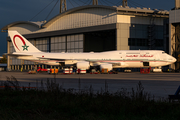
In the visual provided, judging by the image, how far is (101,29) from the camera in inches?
2675

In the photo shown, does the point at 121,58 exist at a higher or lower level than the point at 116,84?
higher

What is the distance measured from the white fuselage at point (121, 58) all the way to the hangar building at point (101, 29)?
52.6 feet

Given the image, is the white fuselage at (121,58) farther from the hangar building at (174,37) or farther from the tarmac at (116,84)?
the tarmac at (116,84)

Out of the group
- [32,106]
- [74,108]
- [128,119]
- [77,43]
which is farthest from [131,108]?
[77,43]

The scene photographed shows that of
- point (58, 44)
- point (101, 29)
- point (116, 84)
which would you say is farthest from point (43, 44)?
point (116, 84)

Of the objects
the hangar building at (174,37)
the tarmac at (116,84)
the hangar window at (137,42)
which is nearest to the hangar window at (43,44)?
the hangar window at (137,42)

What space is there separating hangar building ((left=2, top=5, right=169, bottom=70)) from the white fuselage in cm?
1602

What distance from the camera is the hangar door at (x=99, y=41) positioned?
265ft

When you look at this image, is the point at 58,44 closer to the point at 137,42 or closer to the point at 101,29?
the point at 101,29

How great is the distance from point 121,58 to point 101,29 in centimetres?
2074

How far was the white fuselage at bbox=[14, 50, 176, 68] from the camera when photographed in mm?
49219

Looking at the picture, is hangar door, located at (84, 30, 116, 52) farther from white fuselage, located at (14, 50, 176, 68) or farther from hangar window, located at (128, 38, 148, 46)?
white fuselage, located at (14, 50, 176, 68)

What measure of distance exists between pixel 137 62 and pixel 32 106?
135ft

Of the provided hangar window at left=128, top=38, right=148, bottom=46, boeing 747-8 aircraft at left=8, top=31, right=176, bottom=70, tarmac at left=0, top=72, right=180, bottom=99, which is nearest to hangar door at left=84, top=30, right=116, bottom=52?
hangar window at left=128, top=38, right=148, bottom=46
